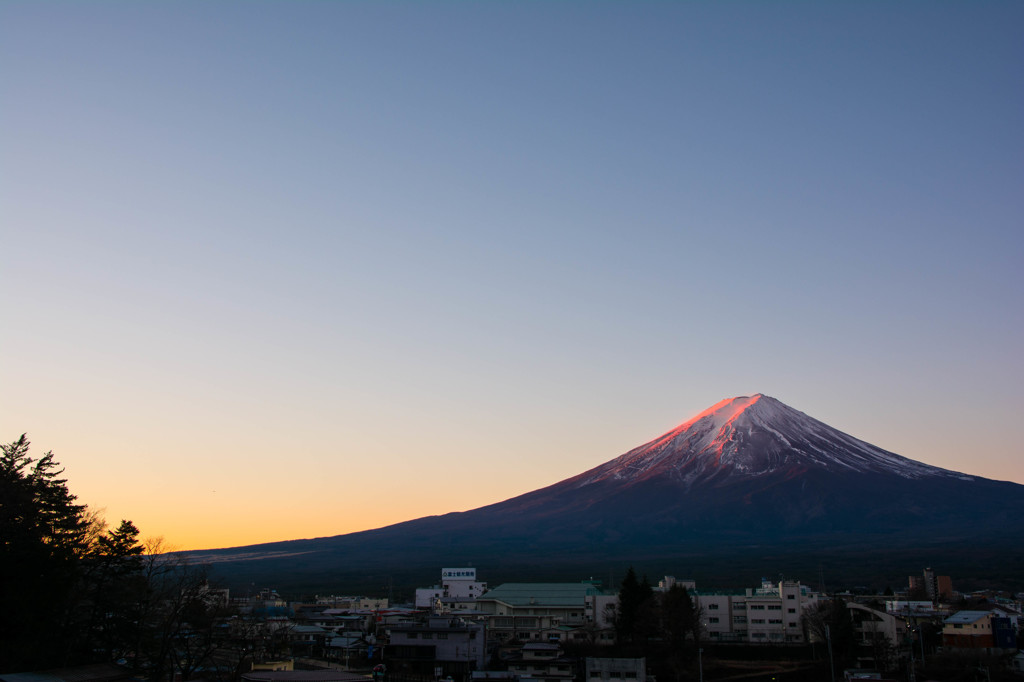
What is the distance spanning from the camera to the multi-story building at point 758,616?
4791 cm

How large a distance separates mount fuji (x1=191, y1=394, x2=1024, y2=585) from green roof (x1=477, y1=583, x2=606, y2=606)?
153 ft

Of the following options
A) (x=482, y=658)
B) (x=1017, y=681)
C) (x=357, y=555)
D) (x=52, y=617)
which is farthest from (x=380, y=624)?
(x=357, y=555)

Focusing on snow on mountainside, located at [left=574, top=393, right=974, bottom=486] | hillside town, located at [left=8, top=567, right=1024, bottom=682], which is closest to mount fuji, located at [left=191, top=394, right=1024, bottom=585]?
snow on mountainside, located at [left=574, top=393, right=974, bottom=486]

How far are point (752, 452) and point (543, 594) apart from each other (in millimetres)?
129478

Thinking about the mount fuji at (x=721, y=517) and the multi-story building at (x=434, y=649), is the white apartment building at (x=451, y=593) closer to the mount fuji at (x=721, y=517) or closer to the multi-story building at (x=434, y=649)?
the multi-story building at (x=434, y=649)

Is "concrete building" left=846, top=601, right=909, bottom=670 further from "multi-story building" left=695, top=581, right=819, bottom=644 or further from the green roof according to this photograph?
the green roof

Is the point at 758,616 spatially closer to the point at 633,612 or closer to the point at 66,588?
the point at 633,612

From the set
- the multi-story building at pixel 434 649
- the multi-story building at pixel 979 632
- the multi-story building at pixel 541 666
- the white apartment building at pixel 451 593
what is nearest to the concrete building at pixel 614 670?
the multi-story building at pixel 541 666

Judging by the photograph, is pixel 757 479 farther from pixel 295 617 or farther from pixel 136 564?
pixel 136 564

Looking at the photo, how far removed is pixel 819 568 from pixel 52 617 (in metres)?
87.9

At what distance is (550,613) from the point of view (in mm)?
52156

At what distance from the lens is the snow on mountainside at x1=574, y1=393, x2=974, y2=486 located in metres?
170

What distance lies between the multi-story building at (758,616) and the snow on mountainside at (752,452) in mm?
120112

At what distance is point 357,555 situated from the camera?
488 ft
